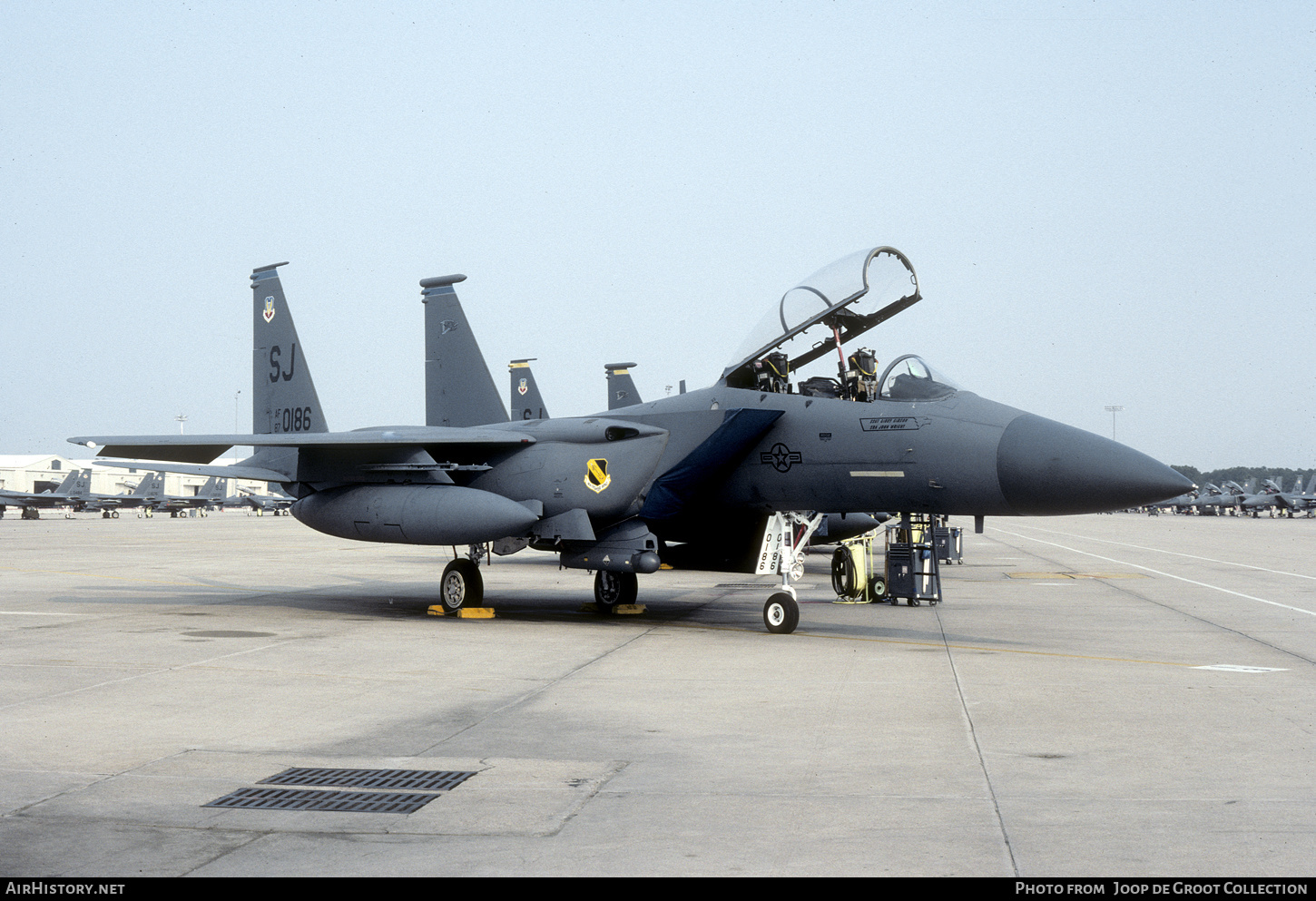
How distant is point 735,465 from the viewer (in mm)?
12023

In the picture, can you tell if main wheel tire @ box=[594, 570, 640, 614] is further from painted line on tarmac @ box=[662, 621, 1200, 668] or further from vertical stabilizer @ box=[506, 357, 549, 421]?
vertical stabilizer @ box=[506, 357, 549, 421]

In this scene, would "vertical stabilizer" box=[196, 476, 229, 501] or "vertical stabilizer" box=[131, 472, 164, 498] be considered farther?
"vertical stabilizer" box=[196, 476, 229, 501]

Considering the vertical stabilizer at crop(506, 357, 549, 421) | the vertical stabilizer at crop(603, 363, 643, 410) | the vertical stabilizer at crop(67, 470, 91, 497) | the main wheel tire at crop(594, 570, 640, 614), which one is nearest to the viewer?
the main wheel tire at crop(594, 570, 640, 614)

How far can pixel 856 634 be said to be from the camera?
1195cm

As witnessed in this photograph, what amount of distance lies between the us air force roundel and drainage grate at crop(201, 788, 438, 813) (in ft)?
25.6

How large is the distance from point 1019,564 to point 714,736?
21.8 meters

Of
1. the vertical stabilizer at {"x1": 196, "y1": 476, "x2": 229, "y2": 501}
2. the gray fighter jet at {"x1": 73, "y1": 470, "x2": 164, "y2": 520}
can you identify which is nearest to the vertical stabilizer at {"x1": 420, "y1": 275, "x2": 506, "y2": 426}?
the gray fighter jet at {"x1": 73, "y1": 470, "x2": 164, "y2": 520}

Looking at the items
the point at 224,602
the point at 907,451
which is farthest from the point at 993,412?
the point at 224,602

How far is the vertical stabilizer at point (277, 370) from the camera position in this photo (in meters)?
15.9

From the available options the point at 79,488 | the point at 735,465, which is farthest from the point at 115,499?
the point at 735,465

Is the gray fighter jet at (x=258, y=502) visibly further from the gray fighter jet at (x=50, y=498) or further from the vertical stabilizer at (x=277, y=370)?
the vertical stabilizer at (x=277, y=370)

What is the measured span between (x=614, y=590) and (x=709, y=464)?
330 cm

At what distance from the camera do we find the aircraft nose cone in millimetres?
9367

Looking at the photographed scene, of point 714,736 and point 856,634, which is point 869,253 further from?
point 714,736
